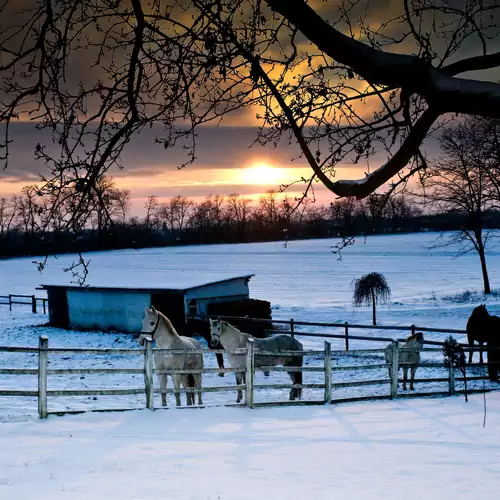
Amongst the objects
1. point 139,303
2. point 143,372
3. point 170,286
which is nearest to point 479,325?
point 143,372

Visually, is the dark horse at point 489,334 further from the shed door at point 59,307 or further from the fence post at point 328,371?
the shed door at point 59,307

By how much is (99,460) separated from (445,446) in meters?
5.02

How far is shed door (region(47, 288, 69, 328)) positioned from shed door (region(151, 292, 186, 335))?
5811 millimetres

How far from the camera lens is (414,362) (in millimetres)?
15086

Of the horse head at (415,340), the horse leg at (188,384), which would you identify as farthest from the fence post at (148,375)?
the horse head at (415,340)

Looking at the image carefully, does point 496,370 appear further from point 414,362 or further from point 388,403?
point 388,403

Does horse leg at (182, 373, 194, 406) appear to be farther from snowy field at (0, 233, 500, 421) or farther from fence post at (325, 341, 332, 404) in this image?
fence post at (325, 341, 332, 404)

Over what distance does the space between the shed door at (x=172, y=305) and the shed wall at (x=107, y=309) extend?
442 mm

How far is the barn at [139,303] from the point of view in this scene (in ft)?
91.2

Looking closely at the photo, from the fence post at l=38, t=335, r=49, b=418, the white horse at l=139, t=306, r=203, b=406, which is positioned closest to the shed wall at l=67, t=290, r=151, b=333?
the white horse at l=139, t=306, r=203, b=406

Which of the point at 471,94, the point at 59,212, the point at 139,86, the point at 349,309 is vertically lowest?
the point at 349,309

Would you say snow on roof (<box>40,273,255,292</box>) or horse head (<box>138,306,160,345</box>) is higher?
horse head (<box>138,306,160,345</box>)

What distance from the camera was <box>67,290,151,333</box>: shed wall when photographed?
93.7ft

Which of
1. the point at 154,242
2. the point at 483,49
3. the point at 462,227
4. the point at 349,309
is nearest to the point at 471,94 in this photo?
the point at 483,49
